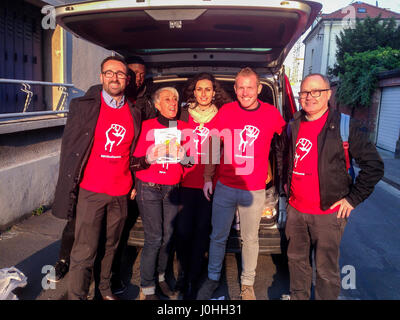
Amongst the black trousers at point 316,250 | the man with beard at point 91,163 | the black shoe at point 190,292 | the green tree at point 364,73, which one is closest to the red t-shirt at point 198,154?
the man with beard at point 91,163

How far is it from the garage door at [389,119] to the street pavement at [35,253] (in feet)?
43.6

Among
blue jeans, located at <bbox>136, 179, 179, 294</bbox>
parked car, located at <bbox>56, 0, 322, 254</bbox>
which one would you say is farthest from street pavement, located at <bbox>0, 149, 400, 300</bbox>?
parked car, located at <bbox>56, 0, 322, 254</bbox>

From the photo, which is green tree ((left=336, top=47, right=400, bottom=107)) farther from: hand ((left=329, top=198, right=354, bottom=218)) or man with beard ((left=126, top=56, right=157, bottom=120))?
hand ((left=329, top=198, right=354, bottom=218))

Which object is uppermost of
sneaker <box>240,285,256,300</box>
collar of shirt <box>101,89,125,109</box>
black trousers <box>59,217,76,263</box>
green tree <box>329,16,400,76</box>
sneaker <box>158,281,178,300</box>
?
green tree <box>329,16,400,76</box>

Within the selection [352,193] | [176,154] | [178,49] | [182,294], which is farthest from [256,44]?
[182,294]

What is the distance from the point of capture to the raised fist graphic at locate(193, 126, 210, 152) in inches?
119

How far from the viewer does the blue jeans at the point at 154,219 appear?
290 centimetres

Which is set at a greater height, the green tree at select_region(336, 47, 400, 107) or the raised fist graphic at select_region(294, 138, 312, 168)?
the green tree at select_region(336, 47, 400, 107)

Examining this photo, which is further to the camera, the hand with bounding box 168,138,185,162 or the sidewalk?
the sidewalk

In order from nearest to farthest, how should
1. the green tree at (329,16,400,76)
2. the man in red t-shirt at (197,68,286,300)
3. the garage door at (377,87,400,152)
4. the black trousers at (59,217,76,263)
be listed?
the man in red t-shirt at (197,68,286,300) → the black trousers at (59,217,76,263) → the garage door at (377,87,400,152) → the green tree at (329,16,400,76)

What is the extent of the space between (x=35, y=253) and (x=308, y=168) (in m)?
Answer: 3.33

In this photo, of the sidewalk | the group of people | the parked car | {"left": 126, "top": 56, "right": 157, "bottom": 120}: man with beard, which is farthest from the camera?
{"left": 126, "top": 56, "right": 157, "bottom": 120}: man with beard

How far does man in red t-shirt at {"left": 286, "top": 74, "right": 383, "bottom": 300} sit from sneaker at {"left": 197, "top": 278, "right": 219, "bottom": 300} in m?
0.83

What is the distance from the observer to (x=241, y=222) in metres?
3.01
